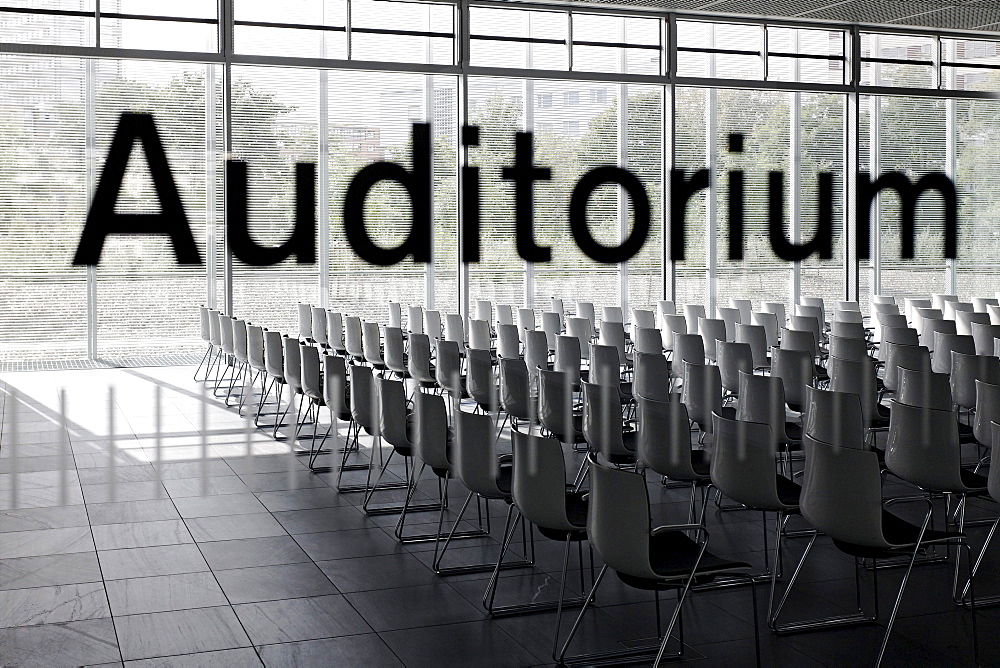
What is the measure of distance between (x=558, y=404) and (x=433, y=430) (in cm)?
120

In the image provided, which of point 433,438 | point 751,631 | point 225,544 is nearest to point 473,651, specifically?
point 751,631

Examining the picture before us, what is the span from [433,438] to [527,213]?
837cm

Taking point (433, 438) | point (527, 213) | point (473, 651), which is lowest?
point (473, 651)

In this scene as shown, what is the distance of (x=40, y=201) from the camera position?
1248 centimetres

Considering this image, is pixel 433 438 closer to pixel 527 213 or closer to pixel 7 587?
pixel 7 587

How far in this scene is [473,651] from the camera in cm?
427

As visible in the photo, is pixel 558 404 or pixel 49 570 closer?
pixel 49 570

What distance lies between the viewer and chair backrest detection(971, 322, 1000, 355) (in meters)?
9.16

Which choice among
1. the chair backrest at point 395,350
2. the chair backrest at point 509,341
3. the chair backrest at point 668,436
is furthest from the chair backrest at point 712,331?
the chair backrest at point 668,436

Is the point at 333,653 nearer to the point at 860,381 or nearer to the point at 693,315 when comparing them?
the point at 860,381

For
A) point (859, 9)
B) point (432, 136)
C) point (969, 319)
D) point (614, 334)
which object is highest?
point (859, 9)

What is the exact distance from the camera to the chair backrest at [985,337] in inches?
361

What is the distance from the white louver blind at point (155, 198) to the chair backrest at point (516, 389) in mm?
6750

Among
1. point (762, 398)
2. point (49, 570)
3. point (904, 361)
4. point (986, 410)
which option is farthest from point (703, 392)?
point (49, 570)
